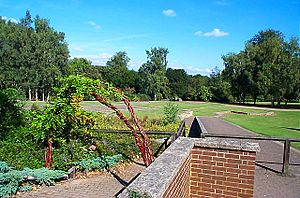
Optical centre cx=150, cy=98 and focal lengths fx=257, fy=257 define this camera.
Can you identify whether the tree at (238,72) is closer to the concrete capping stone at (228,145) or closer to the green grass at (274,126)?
the green grass at (274,126)

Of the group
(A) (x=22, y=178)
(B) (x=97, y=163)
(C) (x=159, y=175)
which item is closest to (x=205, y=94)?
(B) (x=97, y=163)

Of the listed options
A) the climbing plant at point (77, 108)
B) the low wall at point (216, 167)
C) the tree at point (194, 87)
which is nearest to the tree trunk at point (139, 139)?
the climbing plant at point (77, 108)

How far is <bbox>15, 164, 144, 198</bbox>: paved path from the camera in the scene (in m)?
5.21

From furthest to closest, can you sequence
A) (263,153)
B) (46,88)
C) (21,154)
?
(46,88)
(263,153)
(21,154)

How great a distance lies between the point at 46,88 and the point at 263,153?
44451mm

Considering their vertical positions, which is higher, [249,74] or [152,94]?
[249,74]

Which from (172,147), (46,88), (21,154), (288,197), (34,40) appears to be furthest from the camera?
(46,88)

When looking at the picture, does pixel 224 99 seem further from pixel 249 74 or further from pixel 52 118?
pixel 52 118

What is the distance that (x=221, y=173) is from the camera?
343cm

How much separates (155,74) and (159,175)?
183 feet

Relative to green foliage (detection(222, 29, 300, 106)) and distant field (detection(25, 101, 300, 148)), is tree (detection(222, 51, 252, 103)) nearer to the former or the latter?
green foliage (detection(222, 29, 300, 106))

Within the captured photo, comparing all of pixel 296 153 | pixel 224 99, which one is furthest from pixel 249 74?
pixel 296 153

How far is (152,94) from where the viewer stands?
59.2m

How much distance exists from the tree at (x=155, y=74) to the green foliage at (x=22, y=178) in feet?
169
